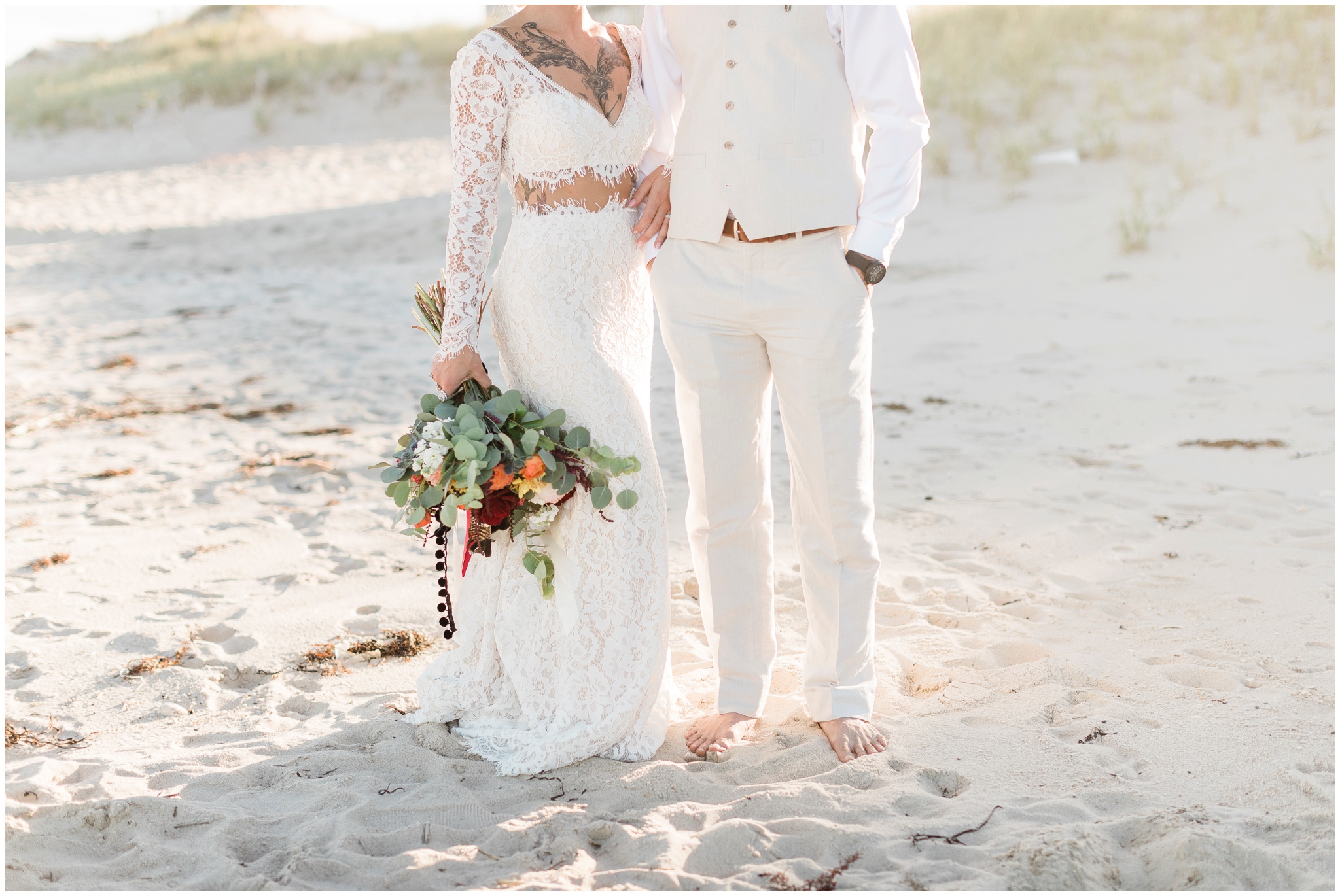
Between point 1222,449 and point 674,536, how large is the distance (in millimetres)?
2777

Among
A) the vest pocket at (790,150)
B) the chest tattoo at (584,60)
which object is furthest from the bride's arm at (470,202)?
the vest pocket at (790,150)

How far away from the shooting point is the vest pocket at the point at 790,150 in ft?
8.95

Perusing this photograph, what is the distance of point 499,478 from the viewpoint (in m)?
2.72

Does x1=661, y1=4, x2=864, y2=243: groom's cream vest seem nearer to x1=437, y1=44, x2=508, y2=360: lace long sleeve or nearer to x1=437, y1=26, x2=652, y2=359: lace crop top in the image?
x1=437, y1=26, x2=652, y2=359: lace crop top

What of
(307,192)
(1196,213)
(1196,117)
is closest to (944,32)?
(1196,117)

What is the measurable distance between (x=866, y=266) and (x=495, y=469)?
1102 millimetres

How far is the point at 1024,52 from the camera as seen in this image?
39.5 ft

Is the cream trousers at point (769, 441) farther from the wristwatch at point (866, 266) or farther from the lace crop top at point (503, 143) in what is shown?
the lace crop top at point (503, 143)

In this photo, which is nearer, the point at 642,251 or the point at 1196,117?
the point at 642,251

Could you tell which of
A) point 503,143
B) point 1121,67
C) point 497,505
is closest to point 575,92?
point 503,143

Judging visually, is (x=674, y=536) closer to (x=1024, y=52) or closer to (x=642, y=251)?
(x=642, y=251)

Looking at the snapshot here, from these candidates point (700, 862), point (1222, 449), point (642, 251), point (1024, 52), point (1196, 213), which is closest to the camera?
point (700, 862)

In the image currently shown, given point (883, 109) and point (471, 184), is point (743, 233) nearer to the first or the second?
point (883, 109)

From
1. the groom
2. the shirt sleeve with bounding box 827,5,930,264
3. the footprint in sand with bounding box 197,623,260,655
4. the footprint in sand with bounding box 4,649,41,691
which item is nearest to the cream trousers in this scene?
the groom
